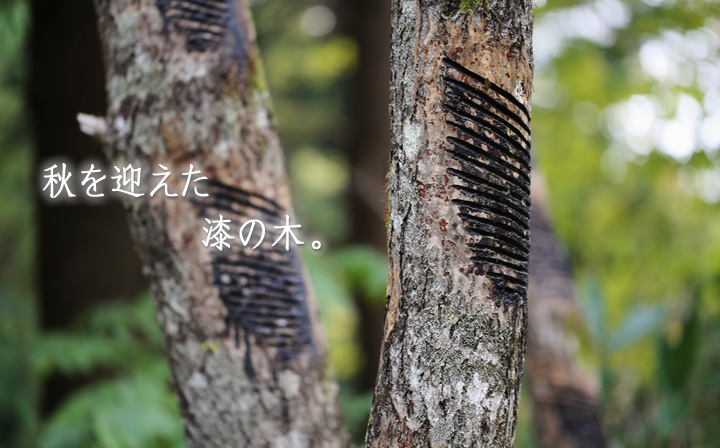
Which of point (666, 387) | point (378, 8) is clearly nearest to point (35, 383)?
point (378, 8)

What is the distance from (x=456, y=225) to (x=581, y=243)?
4532mm

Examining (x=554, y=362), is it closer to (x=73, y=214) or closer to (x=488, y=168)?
(x=488, y=168)

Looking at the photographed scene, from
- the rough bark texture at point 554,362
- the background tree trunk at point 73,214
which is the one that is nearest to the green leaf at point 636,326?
the rough bark texture at point 554,362

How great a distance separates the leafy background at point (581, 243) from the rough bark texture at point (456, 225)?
1.70m

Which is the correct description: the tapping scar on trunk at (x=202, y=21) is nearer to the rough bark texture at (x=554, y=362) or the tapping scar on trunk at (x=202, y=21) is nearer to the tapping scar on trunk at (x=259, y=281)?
the tapping scar on trunk at (x=259, y=281)

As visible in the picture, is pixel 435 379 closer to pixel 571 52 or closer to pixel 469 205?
pixel 469 205

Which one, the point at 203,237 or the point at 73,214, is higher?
the point at 73,214

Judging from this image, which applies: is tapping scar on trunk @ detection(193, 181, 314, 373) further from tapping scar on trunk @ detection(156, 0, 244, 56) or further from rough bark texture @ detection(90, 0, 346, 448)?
tapping scar on trunk @ detection(156, 0, 244, 56)

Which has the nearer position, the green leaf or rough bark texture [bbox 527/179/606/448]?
rough bark texture [bbox 527/179/606/448]

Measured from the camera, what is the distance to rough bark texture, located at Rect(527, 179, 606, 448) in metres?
2.52

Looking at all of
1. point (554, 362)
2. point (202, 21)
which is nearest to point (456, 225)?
point (202, 21)

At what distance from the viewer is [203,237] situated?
1395mm

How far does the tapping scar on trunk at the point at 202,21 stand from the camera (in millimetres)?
1417

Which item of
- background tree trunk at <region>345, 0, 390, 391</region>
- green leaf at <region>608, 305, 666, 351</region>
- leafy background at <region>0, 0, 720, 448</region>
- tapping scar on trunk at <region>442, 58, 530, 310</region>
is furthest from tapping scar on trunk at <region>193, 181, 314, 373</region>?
background tree trunk at <region>345, 0, 390, 391</region>
